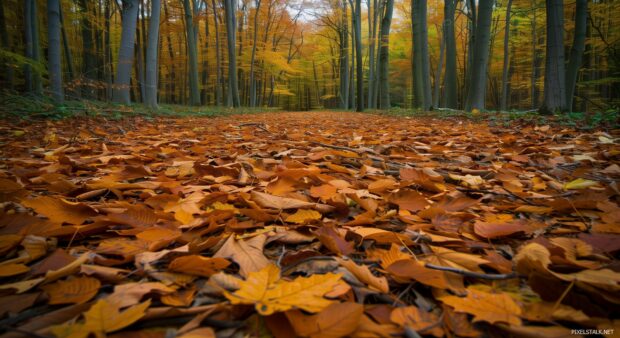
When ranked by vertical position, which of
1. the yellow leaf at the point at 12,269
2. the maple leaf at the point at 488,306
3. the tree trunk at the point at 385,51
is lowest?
the maple leaf at the point at 488,306

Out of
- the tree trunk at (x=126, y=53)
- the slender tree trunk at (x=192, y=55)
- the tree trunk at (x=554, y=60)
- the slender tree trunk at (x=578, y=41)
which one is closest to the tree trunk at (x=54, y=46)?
the tree trunk at (x=126, y=53)

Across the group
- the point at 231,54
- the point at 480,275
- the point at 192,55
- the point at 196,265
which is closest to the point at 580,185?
the point at 480,275

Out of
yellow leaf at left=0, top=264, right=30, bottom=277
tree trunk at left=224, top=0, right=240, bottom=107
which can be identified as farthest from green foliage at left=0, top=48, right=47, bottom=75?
tree trunk at left=224, top=0, right=240, bottom=107

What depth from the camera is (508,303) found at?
585mm

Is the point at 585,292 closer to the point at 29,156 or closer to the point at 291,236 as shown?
the point at 291,236

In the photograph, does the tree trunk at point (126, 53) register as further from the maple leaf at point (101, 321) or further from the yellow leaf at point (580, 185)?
the yellow leaf at point (580, 185)

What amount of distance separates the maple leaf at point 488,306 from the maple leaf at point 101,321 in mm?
570

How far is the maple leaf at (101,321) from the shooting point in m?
0.48

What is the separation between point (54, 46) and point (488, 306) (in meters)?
7.65

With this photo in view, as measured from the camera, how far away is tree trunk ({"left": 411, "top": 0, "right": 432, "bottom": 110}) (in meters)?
10.0

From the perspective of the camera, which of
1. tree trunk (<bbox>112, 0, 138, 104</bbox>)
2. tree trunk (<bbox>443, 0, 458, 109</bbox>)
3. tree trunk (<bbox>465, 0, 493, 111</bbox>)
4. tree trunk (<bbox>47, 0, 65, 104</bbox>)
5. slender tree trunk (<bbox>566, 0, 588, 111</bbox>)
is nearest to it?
tree trunk (<bbox>47, 0, 65, 104</bbox>)

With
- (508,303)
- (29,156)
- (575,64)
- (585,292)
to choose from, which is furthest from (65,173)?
(575,64)

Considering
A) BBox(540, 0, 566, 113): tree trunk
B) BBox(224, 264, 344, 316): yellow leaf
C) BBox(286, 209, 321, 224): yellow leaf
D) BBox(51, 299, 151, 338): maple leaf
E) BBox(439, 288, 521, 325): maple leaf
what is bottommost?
BBox(439, 288, 521, 325): maple leaf

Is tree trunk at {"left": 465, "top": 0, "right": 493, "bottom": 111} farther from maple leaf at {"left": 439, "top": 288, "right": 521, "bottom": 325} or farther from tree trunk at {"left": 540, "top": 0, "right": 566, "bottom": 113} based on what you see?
maple leaf at {"left": 439, "top": 288, "right": 521, "bottom": 325}
